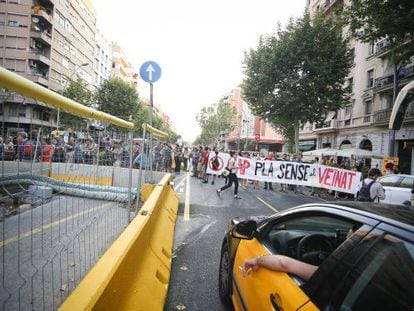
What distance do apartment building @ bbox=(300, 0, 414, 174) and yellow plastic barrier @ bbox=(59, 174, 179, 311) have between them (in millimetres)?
21108

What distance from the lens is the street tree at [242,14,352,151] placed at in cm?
2267

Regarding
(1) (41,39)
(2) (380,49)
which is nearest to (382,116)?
(2) (380,49)

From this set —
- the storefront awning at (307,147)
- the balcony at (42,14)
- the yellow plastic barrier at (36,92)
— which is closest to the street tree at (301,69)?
the storefront awning at (307,147)

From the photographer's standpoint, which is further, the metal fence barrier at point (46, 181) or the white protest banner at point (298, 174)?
the white protest banner at point (298, 174)

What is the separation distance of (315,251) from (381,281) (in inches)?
41.1

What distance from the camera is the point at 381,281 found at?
1.43 meters

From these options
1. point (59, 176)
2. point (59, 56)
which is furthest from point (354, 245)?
point (59, 56)

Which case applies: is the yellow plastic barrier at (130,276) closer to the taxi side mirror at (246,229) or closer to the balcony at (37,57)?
the taxi side mirror at (246,229)

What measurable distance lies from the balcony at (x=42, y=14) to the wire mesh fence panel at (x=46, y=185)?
46.5m

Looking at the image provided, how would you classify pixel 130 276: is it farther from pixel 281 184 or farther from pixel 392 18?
→ pixel 281 184

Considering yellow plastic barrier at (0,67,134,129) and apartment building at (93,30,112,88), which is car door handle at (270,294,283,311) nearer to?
yellow plastic barrier at (0,67,134,129)

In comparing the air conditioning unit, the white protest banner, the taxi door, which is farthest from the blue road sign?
the air conditioning unit

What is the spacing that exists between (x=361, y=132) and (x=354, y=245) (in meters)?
29.3

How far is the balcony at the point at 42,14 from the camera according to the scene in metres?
41.5
